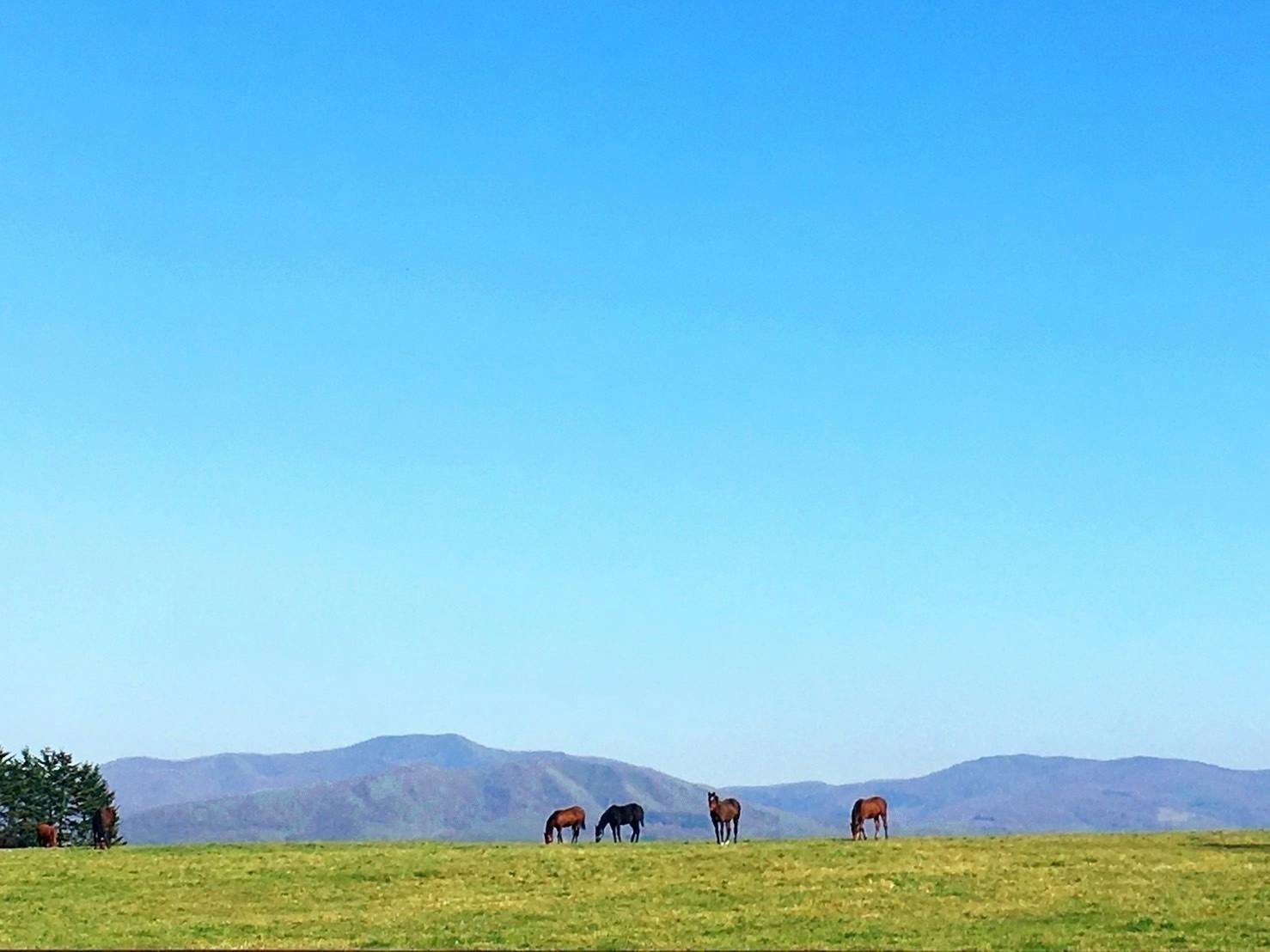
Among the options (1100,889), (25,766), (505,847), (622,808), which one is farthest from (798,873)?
(25,766)

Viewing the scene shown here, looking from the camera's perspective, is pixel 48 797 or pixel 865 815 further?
pixel 48 797

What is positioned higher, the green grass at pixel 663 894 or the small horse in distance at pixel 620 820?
the small horse in distance at pixel 620 820

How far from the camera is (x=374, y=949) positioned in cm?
3559

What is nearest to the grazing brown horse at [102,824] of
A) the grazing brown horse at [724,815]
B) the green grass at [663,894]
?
Result: the green grass at [663,894]

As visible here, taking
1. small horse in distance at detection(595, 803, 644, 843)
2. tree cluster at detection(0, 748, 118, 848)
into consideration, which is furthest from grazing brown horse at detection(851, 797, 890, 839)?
tree cluster at detection(0, 748, 118, 848)

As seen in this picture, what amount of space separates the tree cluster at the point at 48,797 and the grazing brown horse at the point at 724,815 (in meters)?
57.5

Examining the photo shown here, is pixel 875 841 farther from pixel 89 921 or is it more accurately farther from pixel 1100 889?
pixel 89 921

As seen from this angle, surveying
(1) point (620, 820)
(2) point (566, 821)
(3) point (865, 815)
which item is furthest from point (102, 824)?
(3) point (865, 815)

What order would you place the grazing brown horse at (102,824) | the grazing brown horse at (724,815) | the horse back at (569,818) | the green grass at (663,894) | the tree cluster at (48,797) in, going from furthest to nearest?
the tree cluster at (48,797)
the grazing brown horse at (102,824)
the horse back at (569,818)
the grazing brown horse at (724,815)
the green grass at (663,894)

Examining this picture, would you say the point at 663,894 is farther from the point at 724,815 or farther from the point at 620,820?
the point at 620,820

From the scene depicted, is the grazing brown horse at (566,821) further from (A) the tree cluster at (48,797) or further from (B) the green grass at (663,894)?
(A) the tree cluster at (48,797)

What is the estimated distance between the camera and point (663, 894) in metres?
43.5

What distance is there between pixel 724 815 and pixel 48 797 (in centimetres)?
6396

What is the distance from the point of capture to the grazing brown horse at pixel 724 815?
59412 millimetres
